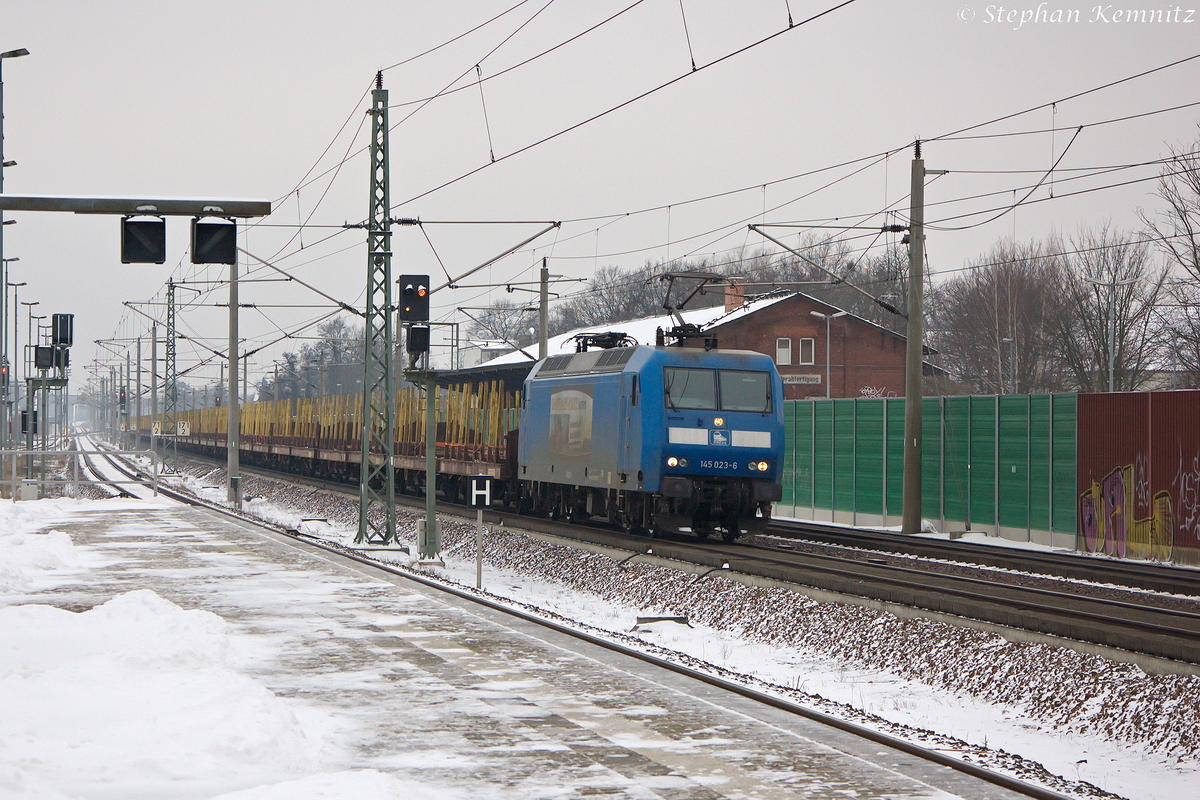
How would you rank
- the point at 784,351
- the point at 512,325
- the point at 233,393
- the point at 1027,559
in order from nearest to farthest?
the point at 1027,559, the point at 233,393, the point at 784,351, the point at 512,325

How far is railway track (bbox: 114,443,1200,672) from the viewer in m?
11.3

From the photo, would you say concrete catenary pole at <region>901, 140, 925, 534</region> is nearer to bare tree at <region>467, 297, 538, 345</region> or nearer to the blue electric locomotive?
the blue electric locomotive

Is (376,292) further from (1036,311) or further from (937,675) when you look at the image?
(1036,311)

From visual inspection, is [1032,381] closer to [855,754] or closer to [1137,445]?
[1137,445]

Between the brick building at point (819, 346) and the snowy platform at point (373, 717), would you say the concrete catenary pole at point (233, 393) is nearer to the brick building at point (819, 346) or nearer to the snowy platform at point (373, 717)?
the brick building at point (819, 346)

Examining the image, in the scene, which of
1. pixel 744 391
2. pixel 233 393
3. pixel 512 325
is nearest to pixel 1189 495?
pixel 744 391

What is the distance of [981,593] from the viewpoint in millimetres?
14945

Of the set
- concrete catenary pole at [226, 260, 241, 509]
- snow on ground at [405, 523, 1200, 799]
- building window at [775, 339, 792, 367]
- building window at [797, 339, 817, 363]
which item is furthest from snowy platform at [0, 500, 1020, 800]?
building window at [797, 339, 817, 363]

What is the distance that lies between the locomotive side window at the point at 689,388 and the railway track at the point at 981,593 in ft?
7.40

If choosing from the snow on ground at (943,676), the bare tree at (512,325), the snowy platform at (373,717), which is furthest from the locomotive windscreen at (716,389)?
the bare tree at (512,325)

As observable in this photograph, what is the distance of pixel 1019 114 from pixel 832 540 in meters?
8.00

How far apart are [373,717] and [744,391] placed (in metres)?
13.8

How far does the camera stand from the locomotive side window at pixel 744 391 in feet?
71.2

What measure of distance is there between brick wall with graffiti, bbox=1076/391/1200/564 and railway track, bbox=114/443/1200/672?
1.71 metres
